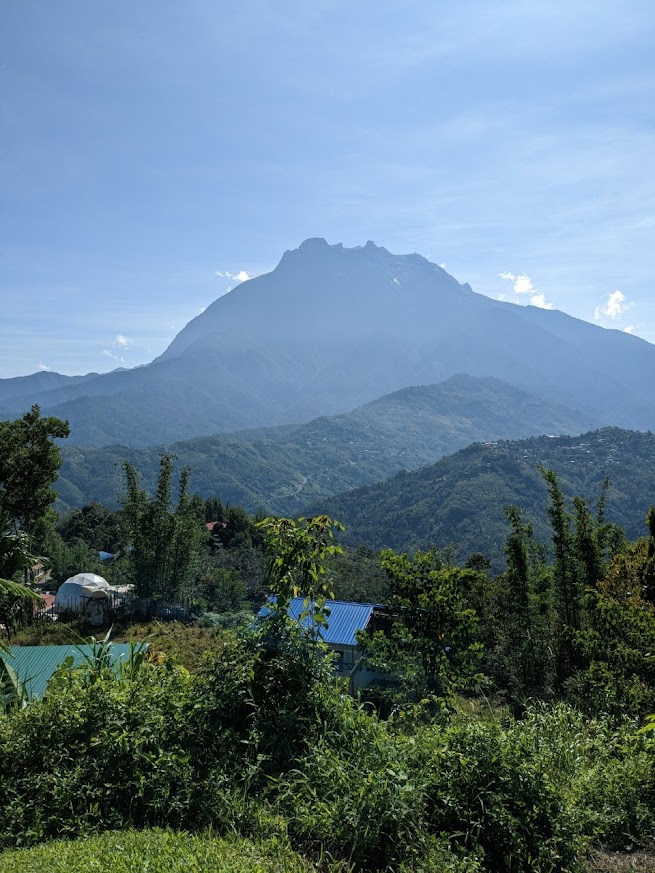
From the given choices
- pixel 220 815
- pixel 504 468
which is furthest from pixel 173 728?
pixel 504 468

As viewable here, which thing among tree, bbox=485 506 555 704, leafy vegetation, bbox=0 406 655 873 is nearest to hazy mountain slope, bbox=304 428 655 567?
tree, bbox=485 506 555 704

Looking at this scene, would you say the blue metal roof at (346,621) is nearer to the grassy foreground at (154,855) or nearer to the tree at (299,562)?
the tree at (299,562)

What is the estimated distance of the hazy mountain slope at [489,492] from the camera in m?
97.8

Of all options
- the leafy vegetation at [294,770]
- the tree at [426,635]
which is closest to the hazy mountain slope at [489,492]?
the tree at [426,635]

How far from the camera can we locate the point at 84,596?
73.0 ft

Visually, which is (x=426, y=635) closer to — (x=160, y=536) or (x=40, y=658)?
(x=40, y=658)

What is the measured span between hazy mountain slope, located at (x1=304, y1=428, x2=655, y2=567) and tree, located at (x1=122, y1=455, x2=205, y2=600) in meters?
67.8

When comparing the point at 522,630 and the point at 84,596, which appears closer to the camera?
the point at 522,630

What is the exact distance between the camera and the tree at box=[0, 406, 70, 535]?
17188 millimetres

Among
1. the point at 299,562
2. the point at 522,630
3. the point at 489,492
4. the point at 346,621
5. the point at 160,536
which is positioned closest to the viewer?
the point at 299,562

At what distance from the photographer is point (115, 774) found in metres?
3.32

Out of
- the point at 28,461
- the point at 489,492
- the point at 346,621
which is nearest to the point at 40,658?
the point at 28,461

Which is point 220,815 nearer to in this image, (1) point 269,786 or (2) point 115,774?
(1) point 269,786

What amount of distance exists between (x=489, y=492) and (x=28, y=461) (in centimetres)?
10234
